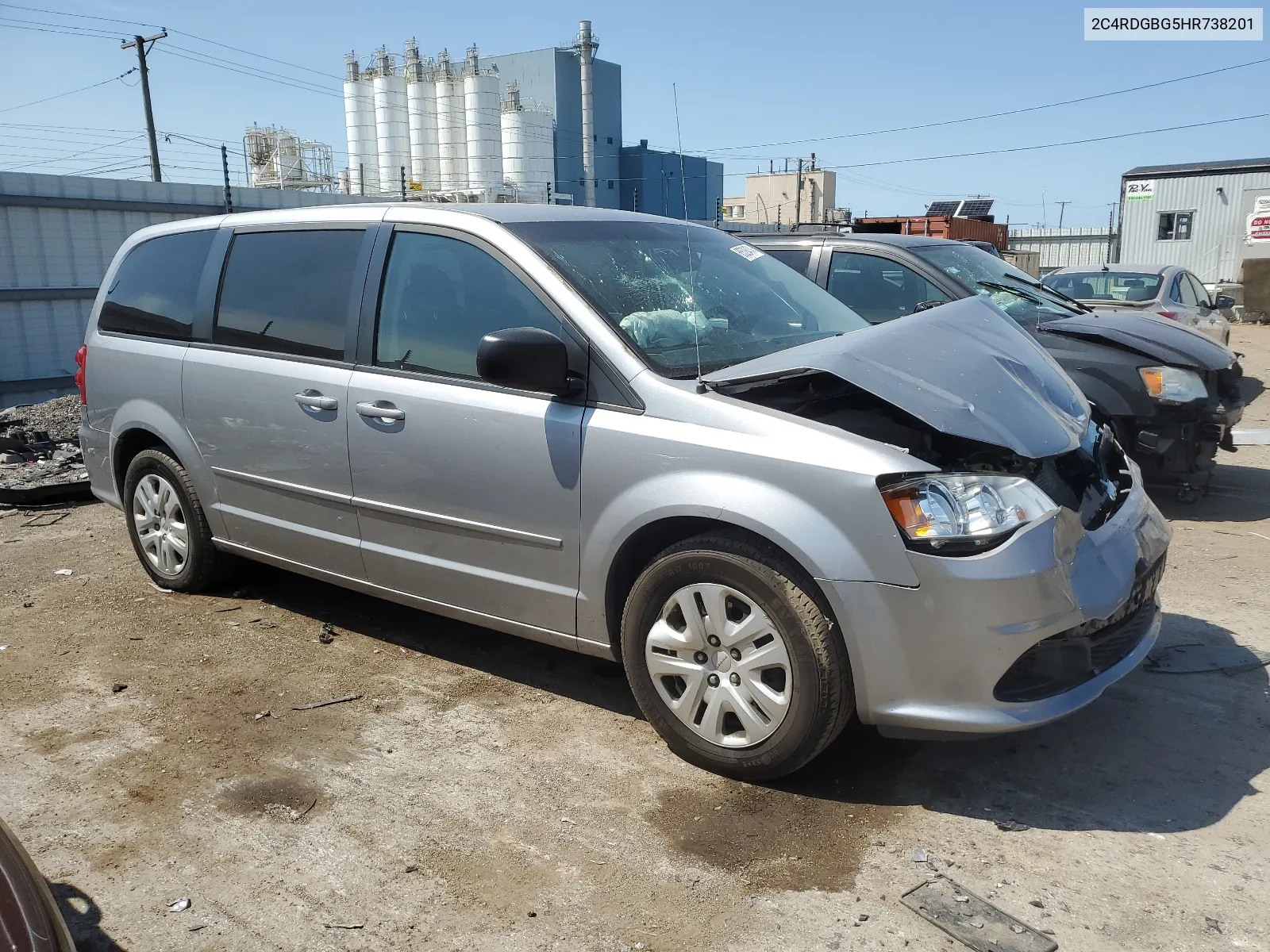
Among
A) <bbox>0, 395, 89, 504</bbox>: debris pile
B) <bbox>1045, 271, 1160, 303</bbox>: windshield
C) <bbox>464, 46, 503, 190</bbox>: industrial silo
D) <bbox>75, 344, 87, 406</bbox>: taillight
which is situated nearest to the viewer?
<bbox>75, 344, 87, 406</bbox>: taillight

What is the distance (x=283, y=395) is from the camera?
426cm

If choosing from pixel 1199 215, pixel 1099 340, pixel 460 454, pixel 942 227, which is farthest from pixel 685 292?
pixel 1199 215

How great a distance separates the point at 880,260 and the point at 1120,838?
4.64 meters

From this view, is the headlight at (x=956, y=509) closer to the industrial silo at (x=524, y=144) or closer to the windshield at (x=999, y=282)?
the windshield at (x=999, y=282)

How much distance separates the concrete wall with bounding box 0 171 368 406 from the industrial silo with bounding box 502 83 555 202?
29.2 meters

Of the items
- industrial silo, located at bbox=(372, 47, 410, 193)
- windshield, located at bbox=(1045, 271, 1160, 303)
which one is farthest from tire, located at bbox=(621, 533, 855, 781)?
industrial silo, located at bbox=(372, 47, 410, 193)

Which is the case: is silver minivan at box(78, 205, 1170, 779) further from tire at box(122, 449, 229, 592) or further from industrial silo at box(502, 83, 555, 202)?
industrial silo at box(502, 83, 555, 202)

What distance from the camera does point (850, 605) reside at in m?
2.93

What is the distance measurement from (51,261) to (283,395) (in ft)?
34.8

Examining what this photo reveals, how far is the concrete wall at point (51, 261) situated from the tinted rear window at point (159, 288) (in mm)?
8086

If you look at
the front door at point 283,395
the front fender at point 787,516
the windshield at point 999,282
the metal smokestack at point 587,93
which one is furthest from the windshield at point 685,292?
the metal smokestack at point 587,93

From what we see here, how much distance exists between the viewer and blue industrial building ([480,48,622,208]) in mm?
50906

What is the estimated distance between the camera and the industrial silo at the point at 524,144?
139 feet

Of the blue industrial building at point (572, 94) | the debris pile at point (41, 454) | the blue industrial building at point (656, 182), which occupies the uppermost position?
the blue industrial building at point (572, 94)
